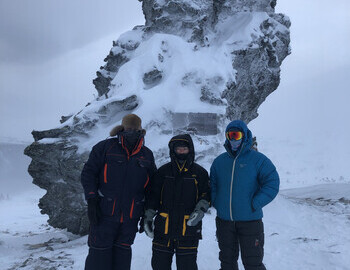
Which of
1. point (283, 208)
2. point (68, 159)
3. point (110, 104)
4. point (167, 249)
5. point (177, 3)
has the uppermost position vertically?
point (177, 3)

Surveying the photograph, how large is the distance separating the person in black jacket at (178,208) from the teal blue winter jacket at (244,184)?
0.83 ft

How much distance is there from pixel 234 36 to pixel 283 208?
30.1 feet

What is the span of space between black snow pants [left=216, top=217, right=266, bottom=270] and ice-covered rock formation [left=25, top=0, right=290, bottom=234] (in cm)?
630

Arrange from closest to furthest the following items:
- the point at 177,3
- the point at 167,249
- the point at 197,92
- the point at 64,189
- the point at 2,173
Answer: the point at 167,249 < the point at 64,189 < the point at 197,92 < the point at 177,3 < the point at 2,173

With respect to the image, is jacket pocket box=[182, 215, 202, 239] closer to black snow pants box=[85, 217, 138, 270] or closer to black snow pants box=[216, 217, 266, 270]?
black snow pants box=[216, 217, 266, 270]

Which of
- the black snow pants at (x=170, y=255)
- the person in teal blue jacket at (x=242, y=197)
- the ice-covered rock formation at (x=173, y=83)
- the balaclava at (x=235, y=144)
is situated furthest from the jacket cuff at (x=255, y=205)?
the ice-covered rock formation at (x=173, y=83)

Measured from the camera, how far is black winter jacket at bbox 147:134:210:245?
3775mm

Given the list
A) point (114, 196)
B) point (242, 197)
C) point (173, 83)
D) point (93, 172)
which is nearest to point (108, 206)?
point (114, 196)

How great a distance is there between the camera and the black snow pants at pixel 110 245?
3.79 meters

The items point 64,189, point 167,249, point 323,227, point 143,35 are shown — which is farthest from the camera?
point 143,35

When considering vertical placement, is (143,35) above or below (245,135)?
above

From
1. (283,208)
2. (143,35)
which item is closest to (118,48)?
(143,35)

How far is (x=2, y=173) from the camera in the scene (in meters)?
105

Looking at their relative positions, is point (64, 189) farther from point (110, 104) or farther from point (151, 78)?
point (151, 78)
